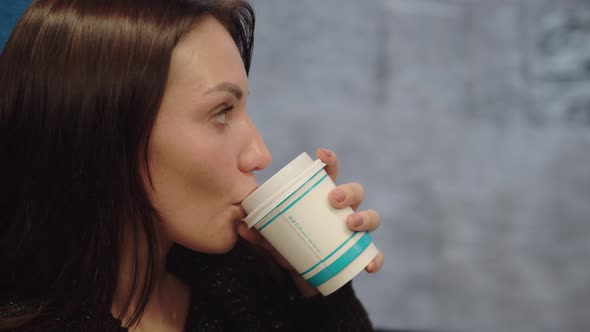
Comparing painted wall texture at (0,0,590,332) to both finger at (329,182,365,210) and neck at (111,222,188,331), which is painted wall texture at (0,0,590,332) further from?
finger at (329,182,365,210)

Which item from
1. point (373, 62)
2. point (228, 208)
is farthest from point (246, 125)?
point (373, 62)

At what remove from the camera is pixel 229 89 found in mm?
917

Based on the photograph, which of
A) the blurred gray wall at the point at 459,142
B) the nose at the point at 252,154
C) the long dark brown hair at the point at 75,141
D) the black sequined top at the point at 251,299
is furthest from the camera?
the blurred gray wall at the point at 459,142

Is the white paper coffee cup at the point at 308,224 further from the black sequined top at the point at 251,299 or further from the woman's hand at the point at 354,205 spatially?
the black sequined top at the point at 251,299

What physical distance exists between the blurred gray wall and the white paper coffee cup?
82 cm

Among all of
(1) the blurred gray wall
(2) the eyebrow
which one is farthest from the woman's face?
(1) the blurred gray wall

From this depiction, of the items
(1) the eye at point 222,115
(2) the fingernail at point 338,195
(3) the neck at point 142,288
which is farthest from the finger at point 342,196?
(3) the neck at point 142,288

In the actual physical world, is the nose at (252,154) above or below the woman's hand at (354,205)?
above

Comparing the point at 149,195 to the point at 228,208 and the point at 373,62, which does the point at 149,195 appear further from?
the point at 373,62

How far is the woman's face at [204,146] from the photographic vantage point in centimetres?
88

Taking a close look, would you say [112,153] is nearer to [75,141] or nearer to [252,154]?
[75,141]

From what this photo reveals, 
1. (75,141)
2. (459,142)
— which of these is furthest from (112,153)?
(459,142)

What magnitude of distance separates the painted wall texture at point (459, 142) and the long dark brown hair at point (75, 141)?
84 cm

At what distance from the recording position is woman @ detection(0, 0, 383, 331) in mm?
853
